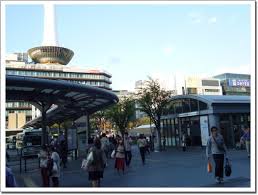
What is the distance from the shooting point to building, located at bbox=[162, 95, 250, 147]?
25.1 m

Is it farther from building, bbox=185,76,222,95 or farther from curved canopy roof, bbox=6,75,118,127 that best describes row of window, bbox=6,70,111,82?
curved canopy roof, bbox=6,75,118,127

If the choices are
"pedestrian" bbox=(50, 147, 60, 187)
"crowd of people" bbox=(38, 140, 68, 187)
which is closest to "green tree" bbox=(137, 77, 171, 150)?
"crowd of people" bbox=(38, 140, 68, 187)

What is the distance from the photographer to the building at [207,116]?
2511cm

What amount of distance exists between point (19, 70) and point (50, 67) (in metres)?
11.1

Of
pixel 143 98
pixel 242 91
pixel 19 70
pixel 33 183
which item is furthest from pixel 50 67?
pixel 33 183

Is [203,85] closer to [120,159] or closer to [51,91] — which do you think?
[51,91]

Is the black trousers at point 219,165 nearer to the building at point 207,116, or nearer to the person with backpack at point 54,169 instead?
the person with backpack at point 54,169

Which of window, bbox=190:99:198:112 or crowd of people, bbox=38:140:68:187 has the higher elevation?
window, bbox=190:99:198:112

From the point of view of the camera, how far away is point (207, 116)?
25312 millimetres

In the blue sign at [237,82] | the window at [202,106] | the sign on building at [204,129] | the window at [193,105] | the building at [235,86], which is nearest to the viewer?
the sign on building at [204,129]

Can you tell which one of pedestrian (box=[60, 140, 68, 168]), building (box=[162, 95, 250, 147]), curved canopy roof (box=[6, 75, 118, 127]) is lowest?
pedestrian (box=[60, 140, 68, 168])

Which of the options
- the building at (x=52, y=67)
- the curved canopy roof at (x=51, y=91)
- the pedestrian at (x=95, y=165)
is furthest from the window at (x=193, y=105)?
the building at (x=52, y=67)
